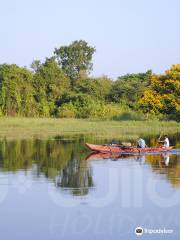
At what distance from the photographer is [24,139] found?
3703 centimetres

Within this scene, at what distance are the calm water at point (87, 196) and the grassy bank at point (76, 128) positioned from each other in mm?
12859

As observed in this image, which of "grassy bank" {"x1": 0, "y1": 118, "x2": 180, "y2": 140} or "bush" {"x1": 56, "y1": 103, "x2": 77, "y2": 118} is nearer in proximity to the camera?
"grassy bank" {"x1": 0, "y1": 118, "x2": 180, "y2": 140}

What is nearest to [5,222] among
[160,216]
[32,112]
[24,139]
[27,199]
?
[27,199]

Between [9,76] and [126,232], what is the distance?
134 feet

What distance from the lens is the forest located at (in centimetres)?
4925

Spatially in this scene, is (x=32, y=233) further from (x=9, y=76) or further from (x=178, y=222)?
(x=9, y=76)

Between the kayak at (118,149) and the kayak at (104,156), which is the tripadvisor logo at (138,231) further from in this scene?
the kayak at (118,149)

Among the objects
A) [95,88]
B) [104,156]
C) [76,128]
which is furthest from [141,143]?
[95,88]

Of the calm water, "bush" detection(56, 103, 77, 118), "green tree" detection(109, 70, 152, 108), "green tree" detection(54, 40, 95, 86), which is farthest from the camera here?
"green tree" detection(54, 40, 95, 86)

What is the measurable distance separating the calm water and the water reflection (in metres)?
0.03

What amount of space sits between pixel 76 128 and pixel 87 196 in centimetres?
2678
